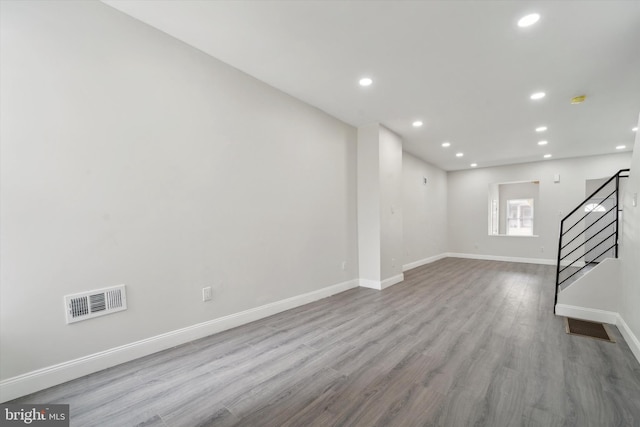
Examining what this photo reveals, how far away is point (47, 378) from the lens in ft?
6.10

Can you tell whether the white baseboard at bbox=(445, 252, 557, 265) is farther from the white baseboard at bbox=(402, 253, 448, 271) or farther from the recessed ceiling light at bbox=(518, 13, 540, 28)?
the recessed ceiling light at bbox=(518, 13, 540, 28)

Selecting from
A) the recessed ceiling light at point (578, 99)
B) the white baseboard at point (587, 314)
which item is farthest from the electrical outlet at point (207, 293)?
the recessed ceiling light at point (578, 99)

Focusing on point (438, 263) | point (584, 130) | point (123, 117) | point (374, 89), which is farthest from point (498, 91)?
point (438, 263)

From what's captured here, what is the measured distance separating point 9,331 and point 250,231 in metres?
1.93

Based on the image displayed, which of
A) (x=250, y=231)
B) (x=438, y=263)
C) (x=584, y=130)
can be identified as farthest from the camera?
(x=438, y=263)

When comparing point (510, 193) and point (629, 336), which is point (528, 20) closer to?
point (629, 336)

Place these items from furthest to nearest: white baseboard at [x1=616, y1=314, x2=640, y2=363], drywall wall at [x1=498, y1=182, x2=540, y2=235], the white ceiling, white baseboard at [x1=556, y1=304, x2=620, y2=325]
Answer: drywall wall at [x1=498, y1=182, x2=540, y2=235]
white baseboard at [x1=556, y1=304, x2=620, y2=325]
white baseboard at [x1=616, y1=314, x2=640, y2=363]
the white ceiling

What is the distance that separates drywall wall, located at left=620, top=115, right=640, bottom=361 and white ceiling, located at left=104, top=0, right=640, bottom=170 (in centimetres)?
108

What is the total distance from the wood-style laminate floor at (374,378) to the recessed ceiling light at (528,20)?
9.44ft

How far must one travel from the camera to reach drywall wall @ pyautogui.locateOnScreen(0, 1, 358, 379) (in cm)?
181

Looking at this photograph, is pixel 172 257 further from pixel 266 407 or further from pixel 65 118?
pixel 266 407

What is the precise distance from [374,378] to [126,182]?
101 inches

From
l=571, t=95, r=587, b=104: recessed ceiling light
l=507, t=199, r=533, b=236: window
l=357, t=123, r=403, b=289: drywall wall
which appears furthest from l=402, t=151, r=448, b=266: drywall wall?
l=507, t=199, r=533, b=236: window

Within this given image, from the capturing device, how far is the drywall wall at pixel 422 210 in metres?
6.59
